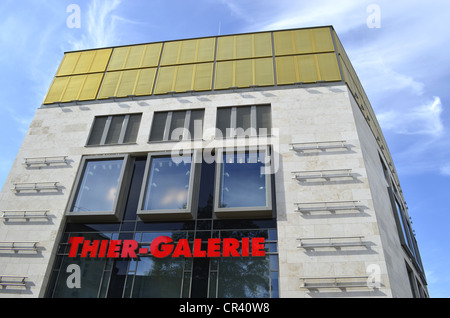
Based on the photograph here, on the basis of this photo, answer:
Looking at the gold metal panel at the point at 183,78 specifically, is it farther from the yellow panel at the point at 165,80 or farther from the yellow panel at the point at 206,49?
the yellow panel at the point at 206,49

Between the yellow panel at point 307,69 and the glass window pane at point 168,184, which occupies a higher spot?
the yellow panel at point 307,69

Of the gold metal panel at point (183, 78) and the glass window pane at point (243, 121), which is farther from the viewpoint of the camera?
the gold metal panel at point (183, 78)

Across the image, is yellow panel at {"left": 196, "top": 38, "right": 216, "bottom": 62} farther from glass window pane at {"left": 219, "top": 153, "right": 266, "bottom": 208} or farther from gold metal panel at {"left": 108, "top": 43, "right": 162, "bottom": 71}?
glass window pane at {"left": 219, "top": 153, "right": 266, "bottom": 208}

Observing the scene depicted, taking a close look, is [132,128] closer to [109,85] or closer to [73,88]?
[109,85]

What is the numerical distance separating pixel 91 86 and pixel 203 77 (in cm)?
1037

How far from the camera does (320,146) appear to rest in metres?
23.2

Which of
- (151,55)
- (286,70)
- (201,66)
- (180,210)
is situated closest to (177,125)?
(201,66)

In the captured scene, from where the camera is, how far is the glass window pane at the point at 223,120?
25228mm

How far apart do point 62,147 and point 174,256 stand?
13.4 m

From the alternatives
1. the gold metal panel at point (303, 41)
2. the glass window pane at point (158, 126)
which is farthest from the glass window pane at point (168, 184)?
the gold metal panel at point (303, 41)

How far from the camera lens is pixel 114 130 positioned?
88.3 ft

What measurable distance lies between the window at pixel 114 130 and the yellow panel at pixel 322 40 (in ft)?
54.8

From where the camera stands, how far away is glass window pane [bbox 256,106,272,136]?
980 inches

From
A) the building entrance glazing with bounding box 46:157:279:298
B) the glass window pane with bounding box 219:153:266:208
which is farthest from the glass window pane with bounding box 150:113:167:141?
the building entrance glazing with bounding box 46:157:279:298
